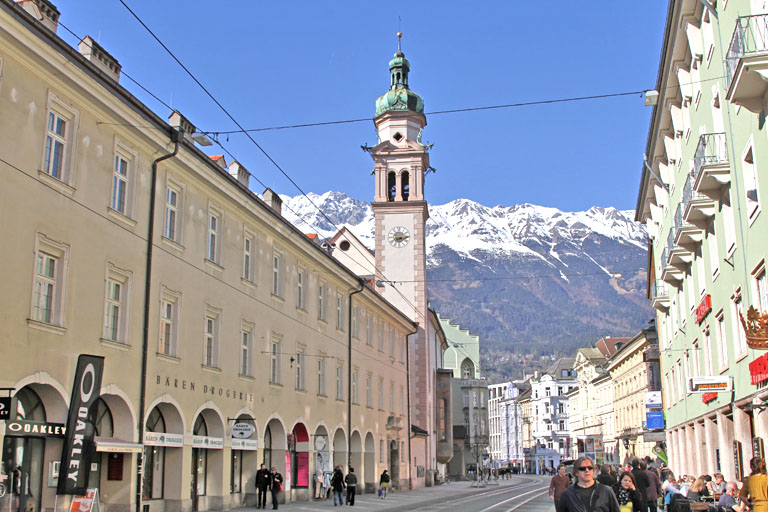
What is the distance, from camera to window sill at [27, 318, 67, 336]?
58.1 feet

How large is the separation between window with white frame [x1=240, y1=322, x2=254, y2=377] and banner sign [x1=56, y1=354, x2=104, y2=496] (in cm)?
1035

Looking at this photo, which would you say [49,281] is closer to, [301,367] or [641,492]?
[641,492]

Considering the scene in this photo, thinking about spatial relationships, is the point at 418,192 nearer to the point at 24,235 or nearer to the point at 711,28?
the point at 711,28

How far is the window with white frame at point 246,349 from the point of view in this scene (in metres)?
29.4

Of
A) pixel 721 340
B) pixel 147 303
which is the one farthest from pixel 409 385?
pixel 147 303

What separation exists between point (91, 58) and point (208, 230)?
696 centimetres

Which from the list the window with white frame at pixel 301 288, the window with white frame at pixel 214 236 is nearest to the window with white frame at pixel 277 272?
the window with white frame at pixel 301 288

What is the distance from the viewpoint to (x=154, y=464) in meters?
23.8

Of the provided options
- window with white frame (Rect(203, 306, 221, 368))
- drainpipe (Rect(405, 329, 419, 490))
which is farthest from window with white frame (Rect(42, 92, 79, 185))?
drainpipe (Rect(405, 329, 419, 490))

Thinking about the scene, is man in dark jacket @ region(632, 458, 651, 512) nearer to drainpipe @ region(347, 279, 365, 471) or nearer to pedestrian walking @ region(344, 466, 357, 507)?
pedestrian walking @ region(344, 466, 357, 507)

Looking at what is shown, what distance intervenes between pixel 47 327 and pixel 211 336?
920cm

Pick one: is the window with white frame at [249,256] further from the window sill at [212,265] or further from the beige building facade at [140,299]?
the window sill at [212,265]

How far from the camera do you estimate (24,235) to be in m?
17.8

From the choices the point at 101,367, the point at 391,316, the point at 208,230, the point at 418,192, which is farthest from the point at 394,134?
the point at 101,367
